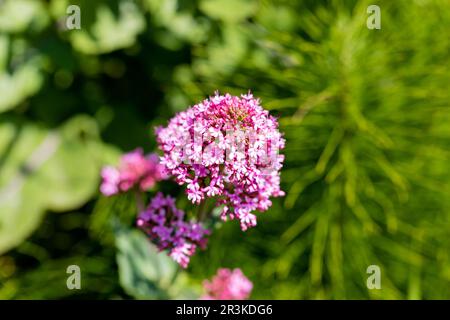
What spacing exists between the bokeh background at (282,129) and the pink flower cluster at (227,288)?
140 mm

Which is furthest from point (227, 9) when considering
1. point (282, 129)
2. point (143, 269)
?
point (143, 269)

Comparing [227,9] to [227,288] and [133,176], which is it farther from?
[227,288]

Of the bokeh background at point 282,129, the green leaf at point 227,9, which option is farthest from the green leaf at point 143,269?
the green leaf at point 227,9

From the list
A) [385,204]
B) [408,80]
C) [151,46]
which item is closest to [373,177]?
[385,204]

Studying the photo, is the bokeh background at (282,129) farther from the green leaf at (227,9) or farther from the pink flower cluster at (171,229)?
the pink flower cluster at (171,229)

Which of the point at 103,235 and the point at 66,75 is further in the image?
the point at 66,75

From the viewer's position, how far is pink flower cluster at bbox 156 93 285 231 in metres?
0.46

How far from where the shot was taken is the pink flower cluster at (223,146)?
1.49 feet

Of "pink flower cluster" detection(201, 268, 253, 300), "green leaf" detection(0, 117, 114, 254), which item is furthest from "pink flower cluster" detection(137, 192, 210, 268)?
"green leaf" detection(0, 117, 114, 254)

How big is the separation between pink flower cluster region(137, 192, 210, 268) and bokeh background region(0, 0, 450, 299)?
1.05 ft

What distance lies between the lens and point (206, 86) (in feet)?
3.38

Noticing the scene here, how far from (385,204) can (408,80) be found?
0.87ft

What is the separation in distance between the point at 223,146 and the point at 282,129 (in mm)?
527
